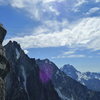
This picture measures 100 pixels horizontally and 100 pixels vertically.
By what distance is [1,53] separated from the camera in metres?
18.4

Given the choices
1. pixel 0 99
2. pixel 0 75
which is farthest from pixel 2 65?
pixel 0 99

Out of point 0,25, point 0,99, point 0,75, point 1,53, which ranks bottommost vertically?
point 0,99

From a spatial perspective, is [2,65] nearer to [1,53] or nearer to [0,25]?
[1,53]

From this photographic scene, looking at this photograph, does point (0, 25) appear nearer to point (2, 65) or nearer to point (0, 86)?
point (2, 65)

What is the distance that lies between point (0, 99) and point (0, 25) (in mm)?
4773

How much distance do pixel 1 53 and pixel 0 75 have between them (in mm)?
1421

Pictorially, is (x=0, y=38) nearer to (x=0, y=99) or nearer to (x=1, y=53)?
(x=1, y=53)

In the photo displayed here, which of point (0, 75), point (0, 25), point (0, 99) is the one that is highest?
point (0, 25)

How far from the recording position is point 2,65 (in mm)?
18359

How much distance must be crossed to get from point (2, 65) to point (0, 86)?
1336 millimetres

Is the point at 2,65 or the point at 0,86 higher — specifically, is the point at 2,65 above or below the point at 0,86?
above

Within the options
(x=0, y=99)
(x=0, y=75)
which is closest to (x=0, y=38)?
(x=0, y=75)

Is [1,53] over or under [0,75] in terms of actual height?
over

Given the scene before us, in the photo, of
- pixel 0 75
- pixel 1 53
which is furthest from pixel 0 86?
pixel 1 53
